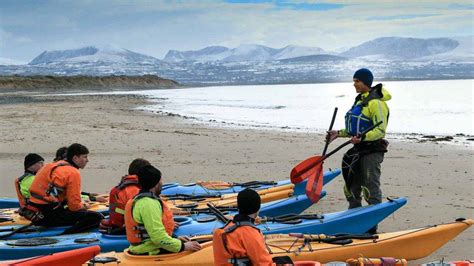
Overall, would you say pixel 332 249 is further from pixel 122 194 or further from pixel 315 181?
pixel 122 194

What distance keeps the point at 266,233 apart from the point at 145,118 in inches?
638

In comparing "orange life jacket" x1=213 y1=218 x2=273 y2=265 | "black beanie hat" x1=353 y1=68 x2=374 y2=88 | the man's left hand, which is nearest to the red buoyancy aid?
"orange life jacket" x1=213 y1=218 x2=273 y2=265

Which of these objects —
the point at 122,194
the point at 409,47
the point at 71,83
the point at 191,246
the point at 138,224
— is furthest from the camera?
the point at 409,47

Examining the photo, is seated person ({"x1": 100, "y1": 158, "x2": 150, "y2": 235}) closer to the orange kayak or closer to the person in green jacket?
the orange kayak

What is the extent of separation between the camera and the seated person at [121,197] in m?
5.41

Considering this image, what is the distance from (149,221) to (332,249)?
1658 millimetres

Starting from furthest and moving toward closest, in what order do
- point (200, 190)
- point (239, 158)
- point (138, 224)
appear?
point (239, 158) < point (200, 190) < point (138, 224)

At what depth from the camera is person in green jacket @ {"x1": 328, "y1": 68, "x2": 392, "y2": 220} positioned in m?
5.95

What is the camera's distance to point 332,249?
5.13 m

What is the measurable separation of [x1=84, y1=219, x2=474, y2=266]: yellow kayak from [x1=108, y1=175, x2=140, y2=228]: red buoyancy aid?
0.62 meters

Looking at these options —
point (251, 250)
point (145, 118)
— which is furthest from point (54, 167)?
point (145, 118)

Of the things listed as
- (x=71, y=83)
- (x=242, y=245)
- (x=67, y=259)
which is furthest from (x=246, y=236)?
(x=71, y=83)

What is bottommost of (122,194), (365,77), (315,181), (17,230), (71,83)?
(17,230)

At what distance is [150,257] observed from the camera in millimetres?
4680
